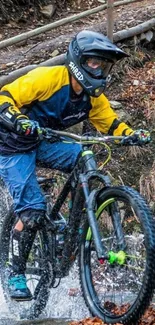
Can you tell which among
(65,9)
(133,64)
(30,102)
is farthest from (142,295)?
(65,9)

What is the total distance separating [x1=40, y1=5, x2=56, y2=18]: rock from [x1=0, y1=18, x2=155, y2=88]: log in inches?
83.5

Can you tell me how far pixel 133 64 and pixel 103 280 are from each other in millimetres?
6934

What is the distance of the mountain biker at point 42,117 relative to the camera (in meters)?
5.66

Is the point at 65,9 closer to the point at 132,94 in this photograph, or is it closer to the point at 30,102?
the point at 132,94

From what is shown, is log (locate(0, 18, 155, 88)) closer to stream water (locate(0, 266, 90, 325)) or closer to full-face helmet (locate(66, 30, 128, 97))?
stream water (locate(0, 266, 90, 325))

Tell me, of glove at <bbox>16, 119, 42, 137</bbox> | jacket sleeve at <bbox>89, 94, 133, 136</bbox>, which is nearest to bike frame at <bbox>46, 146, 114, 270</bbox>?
glove at <bbox>16, 119, 42, 137</bbox>

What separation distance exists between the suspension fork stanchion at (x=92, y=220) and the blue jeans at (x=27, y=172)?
0.60 metres

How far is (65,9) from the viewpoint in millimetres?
13953

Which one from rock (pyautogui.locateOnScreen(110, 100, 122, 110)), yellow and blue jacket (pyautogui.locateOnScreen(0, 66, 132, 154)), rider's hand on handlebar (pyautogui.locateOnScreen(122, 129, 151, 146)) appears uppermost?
rock (pyautogui.locateOnScreen(110, 100, 122, 110))

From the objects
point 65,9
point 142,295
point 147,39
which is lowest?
→ point 142,295

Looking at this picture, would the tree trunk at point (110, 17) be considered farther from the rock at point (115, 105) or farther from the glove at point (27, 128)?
the glove at point (27, 128)

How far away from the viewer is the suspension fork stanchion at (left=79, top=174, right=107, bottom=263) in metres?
5.08

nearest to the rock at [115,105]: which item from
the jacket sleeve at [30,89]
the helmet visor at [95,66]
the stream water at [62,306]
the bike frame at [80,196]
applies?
the stream water at [62,306]

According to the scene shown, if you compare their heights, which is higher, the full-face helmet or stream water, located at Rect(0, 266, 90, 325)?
the full-face helmet
